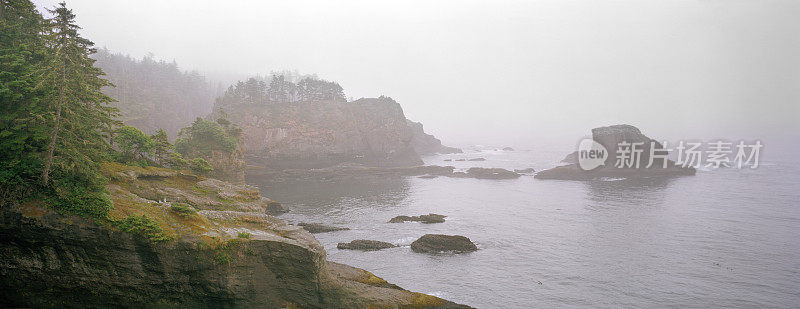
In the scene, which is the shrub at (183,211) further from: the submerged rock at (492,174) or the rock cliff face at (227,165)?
the submerged rock at (492,174)

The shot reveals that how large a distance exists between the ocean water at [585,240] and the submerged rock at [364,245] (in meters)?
1.02

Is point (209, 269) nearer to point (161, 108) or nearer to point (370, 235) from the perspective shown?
point (370, 235)

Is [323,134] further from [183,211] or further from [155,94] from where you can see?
[183,211]

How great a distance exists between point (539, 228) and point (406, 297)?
1091 inches

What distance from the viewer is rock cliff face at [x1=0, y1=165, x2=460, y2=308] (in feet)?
54.3

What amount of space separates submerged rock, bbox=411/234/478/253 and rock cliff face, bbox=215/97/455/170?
223 ft

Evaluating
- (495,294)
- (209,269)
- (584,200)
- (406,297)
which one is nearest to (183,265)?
(209,269)

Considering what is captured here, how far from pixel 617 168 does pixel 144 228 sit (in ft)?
338

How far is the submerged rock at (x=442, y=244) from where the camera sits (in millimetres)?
35562

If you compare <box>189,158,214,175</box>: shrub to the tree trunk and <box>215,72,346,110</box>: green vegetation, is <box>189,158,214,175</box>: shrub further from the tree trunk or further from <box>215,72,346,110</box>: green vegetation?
<box>215,72,346,110</box>: green vegetation

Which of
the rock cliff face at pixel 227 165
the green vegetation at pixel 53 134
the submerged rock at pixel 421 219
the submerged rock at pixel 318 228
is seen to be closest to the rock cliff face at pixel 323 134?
the rock cliff face at pixel 227 165

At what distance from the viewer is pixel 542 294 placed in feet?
86.5

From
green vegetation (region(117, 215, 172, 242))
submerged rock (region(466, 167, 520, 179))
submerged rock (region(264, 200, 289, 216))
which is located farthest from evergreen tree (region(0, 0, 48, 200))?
submerged rock (region(466, 167, 520, 179))

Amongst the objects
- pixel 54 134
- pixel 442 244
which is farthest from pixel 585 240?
pixel 54 134
